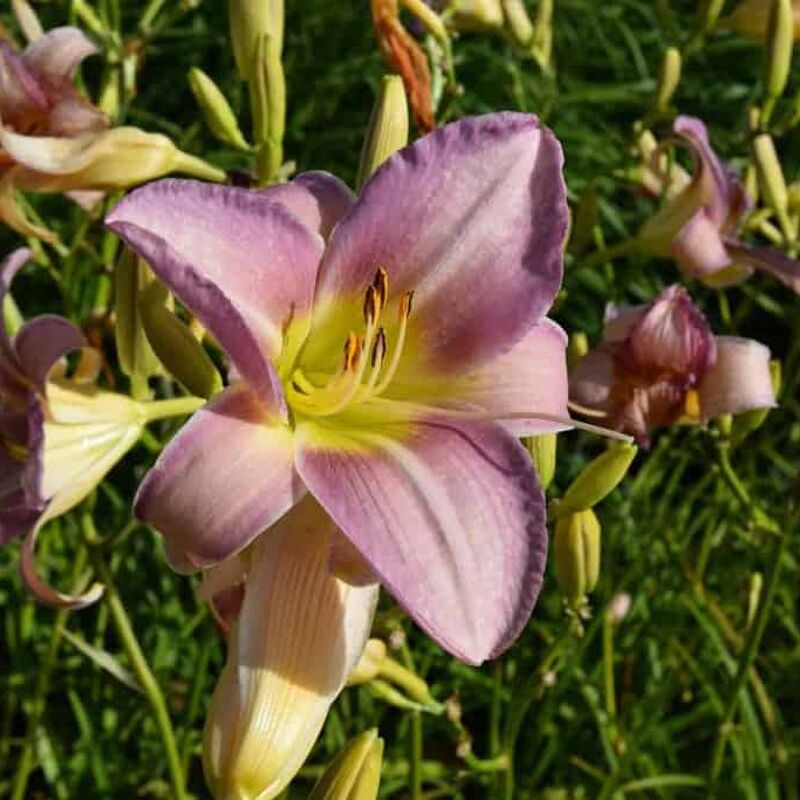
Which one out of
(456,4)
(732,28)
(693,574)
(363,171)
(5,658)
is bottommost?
(5,658)

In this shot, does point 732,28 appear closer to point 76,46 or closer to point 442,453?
point 76,46

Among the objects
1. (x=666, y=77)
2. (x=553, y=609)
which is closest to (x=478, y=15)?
(x=666, y=77)

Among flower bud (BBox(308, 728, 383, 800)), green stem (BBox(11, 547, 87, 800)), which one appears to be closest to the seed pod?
flower bud (BBox(308, 728, 383, 800))

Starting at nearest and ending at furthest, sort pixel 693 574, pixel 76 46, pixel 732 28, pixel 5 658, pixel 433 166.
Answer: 1. pixel 433 166
2. pixel 76 46
3. pixel 732 28
4. pixel 693 574
5. pixel 5 658

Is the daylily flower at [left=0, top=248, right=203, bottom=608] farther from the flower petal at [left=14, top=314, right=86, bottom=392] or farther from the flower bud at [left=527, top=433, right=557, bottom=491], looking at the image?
the flower bud at [left=527, top=433, right=557, bottom=491]

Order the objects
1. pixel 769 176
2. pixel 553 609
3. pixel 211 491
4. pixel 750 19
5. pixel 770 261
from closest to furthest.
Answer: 1. pixel 211 491
2. pixel 770 261
3. pixel 769 176
4. pixel 750 19
5. pixel 553 609

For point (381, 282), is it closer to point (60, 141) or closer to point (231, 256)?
point (231, 256)

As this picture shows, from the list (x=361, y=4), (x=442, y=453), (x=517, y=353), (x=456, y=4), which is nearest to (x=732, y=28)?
(x=456, y=4)
